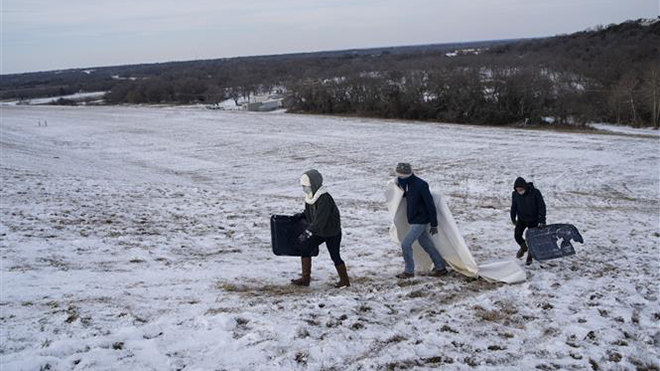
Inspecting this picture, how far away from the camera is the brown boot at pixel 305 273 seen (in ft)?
27.2

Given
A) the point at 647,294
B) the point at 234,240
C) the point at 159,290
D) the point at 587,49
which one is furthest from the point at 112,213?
the point at 587,49

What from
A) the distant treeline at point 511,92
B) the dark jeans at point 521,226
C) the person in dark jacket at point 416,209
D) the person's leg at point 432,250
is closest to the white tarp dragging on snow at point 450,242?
the person's leg at point 432,250

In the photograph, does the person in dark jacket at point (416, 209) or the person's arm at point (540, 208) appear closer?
the person in dark jacket at point (416, 209)

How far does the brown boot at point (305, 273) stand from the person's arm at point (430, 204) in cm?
211

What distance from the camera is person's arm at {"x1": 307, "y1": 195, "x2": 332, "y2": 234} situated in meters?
7.60

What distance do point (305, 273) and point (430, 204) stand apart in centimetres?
235

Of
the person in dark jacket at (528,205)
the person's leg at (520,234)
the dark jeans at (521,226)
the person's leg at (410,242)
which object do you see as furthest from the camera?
the person's leg at (520,234)

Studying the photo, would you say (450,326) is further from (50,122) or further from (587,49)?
(587,49)

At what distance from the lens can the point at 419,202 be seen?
844 centimetres

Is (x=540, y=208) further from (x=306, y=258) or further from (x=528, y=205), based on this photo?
(x=306, y=258)

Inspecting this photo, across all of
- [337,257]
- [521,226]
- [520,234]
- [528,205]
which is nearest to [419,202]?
[337,257]

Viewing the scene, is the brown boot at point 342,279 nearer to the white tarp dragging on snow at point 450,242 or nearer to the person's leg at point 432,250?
the white tarp dragging on snow at point 450,242

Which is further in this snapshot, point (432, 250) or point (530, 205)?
point (530, 205)

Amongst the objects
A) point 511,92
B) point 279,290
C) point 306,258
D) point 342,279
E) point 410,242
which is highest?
point 511,92
